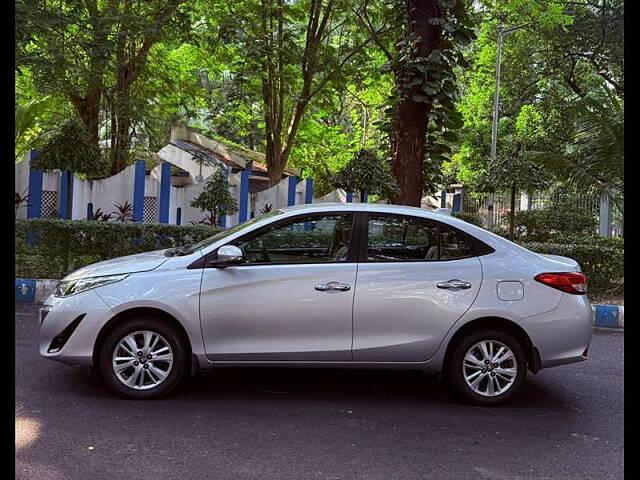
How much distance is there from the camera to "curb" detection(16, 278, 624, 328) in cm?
888

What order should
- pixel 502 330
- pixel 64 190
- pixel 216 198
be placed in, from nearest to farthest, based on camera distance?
pixel 502 330
pixel 64 190
pixel 216 198

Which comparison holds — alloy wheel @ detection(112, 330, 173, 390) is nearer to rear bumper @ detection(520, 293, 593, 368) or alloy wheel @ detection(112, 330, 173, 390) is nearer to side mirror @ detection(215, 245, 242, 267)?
side mirror @ detection(215, 245, 242, 267)

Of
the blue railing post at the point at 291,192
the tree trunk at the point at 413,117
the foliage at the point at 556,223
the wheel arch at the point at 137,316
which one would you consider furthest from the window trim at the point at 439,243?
the blue railing post at the point at 291,192

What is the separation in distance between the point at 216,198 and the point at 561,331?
368 inches

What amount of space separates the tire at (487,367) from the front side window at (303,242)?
1204 mm

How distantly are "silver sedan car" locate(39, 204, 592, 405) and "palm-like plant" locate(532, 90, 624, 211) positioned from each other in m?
8.57

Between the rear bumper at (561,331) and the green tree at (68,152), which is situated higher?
the green tree at (68,152)

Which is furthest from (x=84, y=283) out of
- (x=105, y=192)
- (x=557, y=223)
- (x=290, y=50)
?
(x=557, y=223)

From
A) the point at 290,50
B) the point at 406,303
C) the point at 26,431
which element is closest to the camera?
the point at 26,431

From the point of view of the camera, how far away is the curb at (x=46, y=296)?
888 cm

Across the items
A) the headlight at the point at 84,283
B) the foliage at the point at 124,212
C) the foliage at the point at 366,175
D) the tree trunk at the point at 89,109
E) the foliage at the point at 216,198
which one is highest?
the tree trunk at the point at 89,109

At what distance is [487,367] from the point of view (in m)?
5.04

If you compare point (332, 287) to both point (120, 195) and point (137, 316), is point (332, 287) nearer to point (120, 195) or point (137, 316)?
point (137, 316)

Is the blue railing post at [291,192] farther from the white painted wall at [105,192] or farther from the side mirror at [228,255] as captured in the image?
the side mirror at [228,255]
